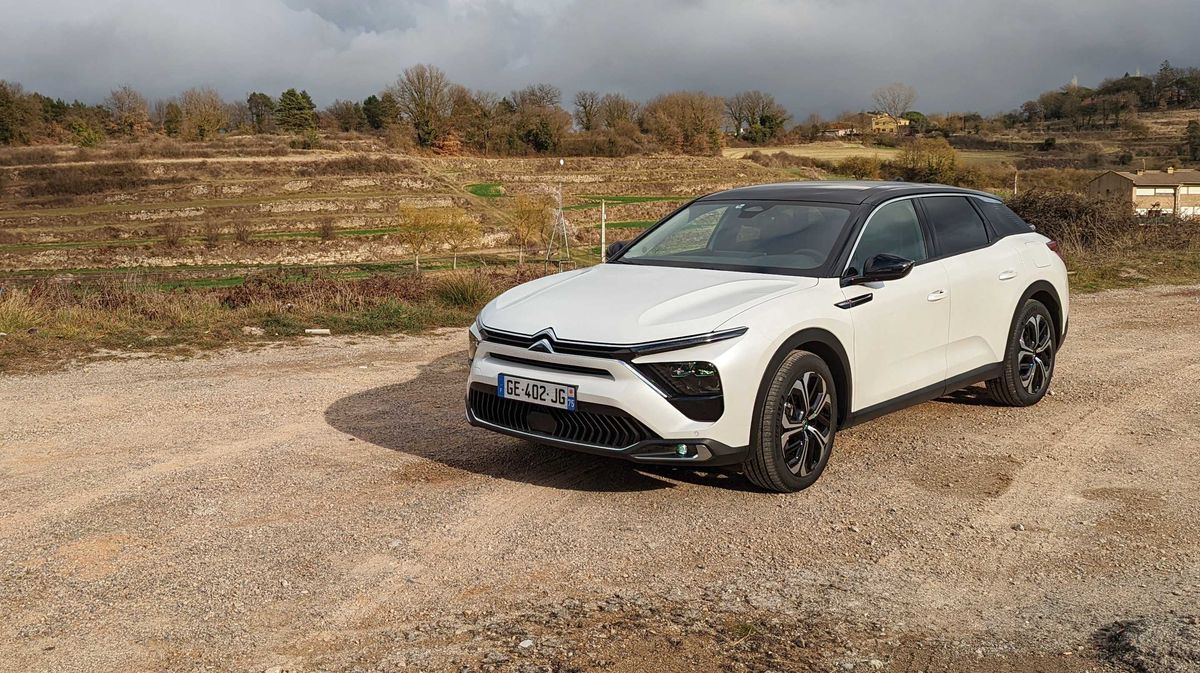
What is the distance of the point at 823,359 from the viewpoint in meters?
5.75

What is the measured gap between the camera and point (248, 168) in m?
69.8

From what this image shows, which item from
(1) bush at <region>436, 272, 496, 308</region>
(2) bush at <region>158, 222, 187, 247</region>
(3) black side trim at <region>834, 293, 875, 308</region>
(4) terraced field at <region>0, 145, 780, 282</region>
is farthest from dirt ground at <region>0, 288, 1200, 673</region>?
(2) bush at <region>158, 222, 187, 247</region>

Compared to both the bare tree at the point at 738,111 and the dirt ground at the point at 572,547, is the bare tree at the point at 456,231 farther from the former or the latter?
the bare tree at the point at 738,111

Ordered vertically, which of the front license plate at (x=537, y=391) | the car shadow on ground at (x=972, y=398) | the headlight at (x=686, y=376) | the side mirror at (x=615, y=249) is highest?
the side mirror at (x=615, y=249)

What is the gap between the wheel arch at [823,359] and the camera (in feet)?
17.3

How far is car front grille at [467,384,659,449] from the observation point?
513cm

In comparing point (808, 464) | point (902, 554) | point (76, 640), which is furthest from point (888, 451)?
point (76, 640)

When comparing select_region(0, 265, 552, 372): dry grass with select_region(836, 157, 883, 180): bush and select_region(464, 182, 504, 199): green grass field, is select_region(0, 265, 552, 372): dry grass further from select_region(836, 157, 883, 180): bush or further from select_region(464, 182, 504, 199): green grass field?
select_region(836, 157, 883, 180): bush

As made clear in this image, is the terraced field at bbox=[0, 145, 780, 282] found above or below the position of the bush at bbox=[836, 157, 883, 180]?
below

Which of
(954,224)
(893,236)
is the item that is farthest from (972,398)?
(893,236)

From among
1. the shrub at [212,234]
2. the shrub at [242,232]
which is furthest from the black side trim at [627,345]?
the shrub at [242,232]

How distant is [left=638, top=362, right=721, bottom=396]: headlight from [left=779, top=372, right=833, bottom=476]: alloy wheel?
56 centimetres

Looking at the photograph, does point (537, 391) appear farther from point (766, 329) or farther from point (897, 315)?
point (897, 315)

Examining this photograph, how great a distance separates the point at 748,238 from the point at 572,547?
8.26 ft
